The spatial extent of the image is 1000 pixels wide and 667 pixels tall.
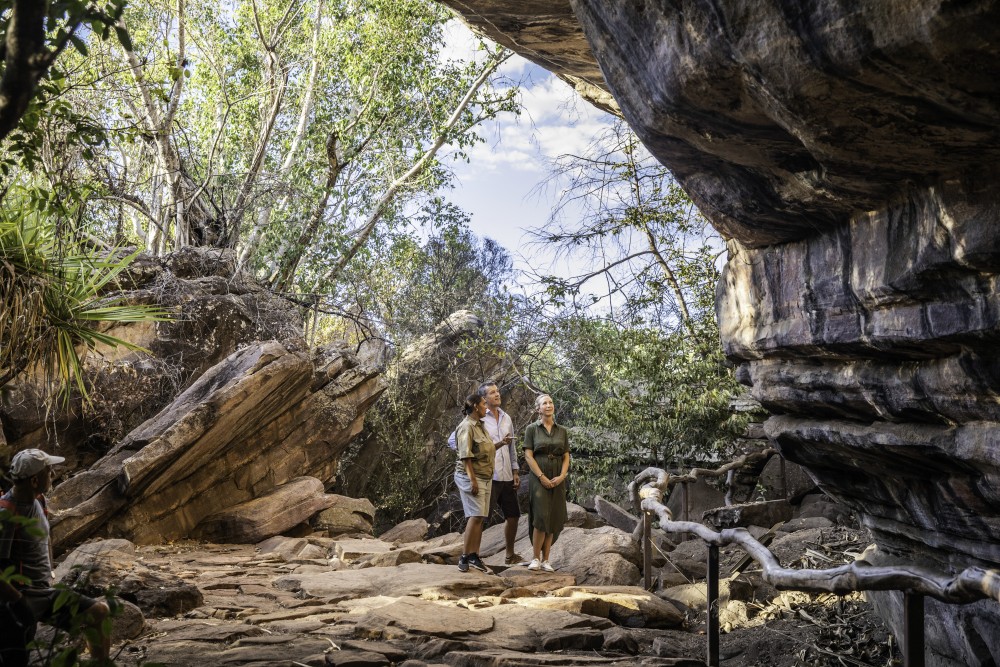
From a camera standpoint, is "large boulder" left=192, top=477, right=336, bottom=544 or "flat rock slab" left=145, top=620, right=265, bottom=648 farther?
"large boulder" left=192, top=477, right=336, bottom=544

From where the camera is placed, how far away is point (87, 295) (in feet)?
21.4

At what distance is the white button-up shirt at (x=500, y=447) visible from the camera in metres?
9.03

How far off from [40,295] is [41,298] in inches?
1.1

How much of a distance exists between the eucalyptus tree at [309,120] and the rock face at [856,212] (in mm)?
11099

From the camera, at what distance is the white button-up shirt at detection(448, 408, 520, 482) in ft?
29.6

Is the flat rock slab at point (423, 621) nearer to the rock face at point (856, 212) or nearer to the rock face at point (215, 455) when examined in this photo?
the rock face at point (856, 212)

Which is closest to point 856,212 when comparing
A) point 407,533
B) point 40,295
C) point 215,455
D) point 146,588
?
point 40,295

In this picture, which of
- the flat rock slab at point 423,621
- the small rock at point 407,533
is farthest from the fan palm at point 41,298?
the small rock at point 407,533

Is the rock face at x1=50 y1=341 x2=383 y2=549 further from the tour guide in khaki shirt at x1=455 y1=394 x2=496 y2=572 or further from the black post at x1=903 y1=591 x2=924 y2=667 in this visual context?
the black post at x1=903 y1=591 x2=924 y2=667

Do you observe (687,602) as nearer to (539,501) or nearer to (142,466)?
(539,501)

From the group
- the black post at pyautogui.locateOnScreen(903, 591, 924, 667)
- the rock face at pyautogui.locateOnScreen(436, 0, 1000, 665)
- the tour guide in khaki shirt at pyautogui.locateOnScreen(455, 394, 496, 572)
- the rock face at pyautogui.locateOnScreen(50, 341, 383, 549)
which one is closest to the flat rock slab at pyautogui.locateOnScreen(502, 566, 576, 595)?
the tour guide in khaki shirt at pyautogui.locateOnScreen(455, 394, 496, 572)

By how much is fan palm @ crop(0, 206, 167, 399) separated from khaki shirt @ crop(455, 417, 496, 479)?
11.3 feet

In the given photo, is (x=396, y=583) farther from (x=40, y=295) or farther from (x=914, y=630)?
(x=914, y=630)

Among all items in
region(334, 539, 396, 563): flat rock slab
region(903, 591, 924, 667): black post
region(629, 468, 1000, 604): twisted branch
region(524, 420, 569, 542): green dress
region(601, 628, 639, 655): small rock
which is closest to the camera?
region(629, 468, 1000, 604): twisted branch
